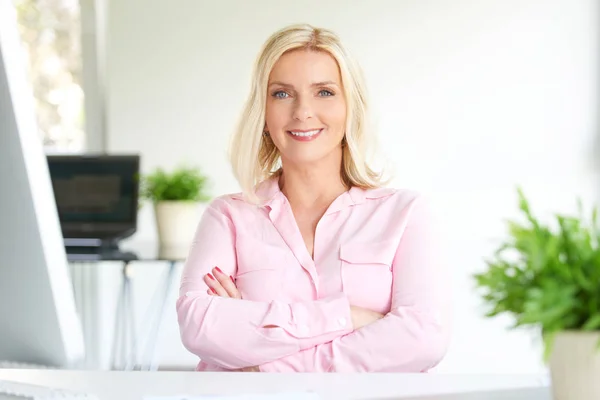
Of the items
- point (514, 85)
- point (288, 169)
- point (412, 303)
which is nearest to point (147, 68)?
point (514, 85)

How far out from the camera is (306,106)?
1806mm

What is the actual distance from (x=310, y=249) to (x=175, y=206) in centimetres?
194

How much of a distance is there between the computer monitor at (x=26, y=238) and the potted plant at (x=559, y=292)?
1.56ft

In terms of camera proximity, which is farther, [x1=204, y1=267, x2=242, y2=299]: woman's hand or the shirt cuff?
[x1=204, y1=267, x2=242, y2=299]: woman's hand

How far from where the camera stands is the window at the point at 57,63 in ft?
17.8

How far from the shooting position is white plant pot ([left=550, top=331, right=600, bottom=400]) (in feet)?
2.49

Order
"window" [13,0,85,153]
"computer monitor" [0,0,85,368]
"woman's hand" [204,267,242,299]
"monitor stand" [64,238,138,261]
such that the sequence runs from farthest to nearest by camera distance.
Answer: "window" [13,0,85,153] < "monitor stand" [64,238,138,261] < "woman's hand" [204,267,242,299] < "computer monitor" [0,0,85,368]

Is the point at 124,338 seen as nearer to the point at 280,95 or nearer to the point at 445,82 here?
the point at 445,82

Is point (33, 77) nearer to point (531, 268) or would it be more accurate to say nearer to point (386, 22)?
point (386, 22)

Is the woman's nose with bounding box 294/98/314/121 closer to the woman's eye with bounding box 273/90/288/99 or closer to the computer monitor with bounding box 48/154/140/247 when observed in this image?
the woman's eye with bounding box 273/90/288/99

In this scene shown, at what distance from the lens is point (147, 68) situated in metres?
5.15

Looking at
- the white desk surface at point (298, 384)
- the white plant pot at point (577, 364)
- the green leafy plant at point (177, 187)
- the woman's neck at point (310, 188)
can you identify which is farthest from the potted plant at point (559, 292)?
the green leafy plant at point (177, 187)

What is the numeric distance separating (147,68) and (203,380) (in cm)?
415

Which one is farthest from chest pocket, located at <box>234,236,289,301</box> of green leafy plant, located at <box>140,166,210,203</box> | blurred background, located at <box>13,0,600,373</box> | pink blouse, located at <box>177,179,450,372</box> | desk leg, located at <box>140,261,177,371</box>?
blurred background, located at <box>13,0,600,373</box>
